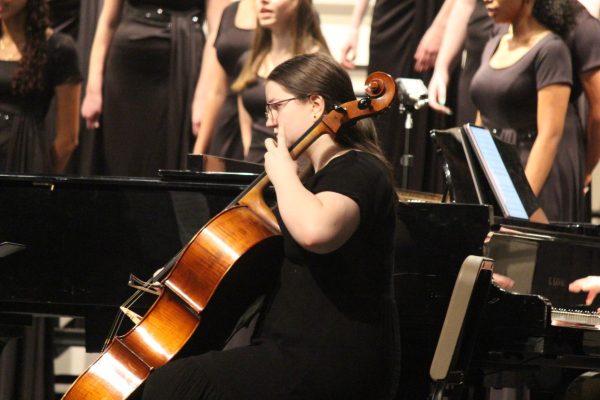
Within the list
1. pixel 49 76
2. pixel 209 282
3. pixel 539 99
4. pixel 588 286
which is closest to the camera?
pixel 209 282

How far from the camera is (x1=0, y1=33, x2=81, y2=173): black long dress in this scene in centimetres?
564

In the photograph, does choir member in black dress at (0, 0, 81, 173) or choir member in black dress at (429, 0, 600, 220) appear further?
choir member in black dress at (0, 0, 81, 173)

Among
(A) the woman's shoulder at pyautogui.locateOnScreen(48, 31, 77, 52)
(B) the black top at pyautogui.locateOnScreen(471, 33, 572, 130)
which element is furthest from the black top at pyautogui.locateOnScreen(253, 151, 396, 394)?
(A) the woman's shoulder at pyautogui.locateOnScreen(48, 31, 77, 52)

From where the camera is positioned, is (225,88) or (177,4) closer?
(225,88)

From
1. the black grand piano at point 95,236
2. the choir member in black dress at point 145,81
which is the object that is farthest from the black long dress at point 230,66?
the black grand piano at point 95,236

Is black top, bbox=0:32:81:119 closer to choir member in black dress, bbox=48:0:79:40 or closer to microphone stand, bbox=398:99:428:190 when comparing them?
choir member in black dress, bbox=48:0:79:40

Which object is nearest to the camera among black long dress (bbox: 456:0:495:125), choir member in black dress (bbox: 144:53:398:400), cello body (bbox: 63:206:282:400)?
choir member in black dress (bbox: 144:53:398:400)

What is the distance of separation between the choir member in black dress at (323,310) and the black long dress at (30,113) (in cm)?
343

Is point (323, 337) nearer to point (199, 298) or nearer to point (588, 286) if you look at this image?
point (199, 298)

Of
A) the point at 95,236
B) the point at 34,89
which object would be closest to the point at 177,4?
the point at 34,89

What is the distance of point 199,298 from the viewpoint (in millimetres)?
2576

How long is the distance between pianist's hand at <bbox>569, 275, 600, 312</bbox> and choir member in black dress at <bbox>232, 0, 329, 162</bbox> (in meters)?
1.82

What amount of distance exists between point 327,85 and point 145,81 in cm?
329

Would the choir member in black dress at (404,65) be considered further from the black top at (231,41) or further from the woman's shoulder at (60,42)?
the woman's shoulder at (60,42)
